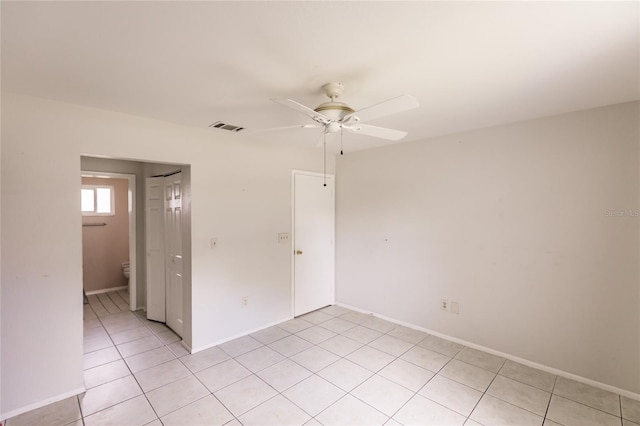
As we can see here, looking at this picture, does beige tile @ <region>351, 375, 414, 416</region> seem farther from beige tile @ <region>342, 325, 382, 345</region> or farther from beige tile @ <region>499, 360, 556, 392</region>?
beige tile @ <region>499, 360, 556, 392</region>

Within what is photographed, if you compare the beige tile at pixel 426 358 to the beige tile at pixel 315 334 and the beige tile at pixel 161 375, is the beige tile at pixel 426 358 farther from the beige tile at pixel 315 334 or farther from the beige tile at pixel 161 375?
the beige tile at pixel 161 375

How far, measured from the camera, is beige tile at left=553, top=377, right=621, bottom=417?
7.36ft

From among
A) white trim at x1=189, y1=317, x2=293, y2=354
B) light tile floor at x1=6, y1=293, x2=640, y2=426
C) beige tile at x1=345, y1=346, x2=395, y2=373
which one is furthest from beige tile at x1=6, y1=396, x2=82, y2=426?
beige tile at x1=345, y1=346, x2=395, y2=373

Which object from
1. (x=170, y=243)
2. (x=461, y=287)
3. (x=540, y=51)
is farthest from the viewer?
(x=170, y=243)

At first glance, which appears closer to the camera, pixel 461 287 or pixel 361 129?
pixel 361 129

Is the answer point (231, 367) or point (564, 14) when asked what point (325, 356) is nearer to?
point (231, 367)

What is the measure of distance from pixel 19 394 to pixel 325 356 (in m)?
2.45

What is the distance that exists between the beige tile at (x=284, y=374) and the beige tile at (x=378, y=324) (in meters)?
1.28

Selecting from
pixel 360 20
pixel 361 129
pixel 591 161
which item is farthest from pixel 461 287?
pixel 360 20

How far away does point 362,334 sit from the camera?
3.53 meters

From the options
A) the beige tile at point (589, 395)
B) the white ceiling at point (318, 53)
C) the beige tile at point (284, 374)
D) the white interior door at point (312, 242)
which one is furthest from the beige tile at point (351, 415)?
the white ceiling at point (318, 53)

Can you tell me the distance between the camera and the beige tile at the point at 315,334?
3387 millimetres

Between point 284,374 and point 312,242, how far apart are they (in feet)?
6.34

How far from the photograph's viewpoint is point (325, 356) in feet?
9.86
